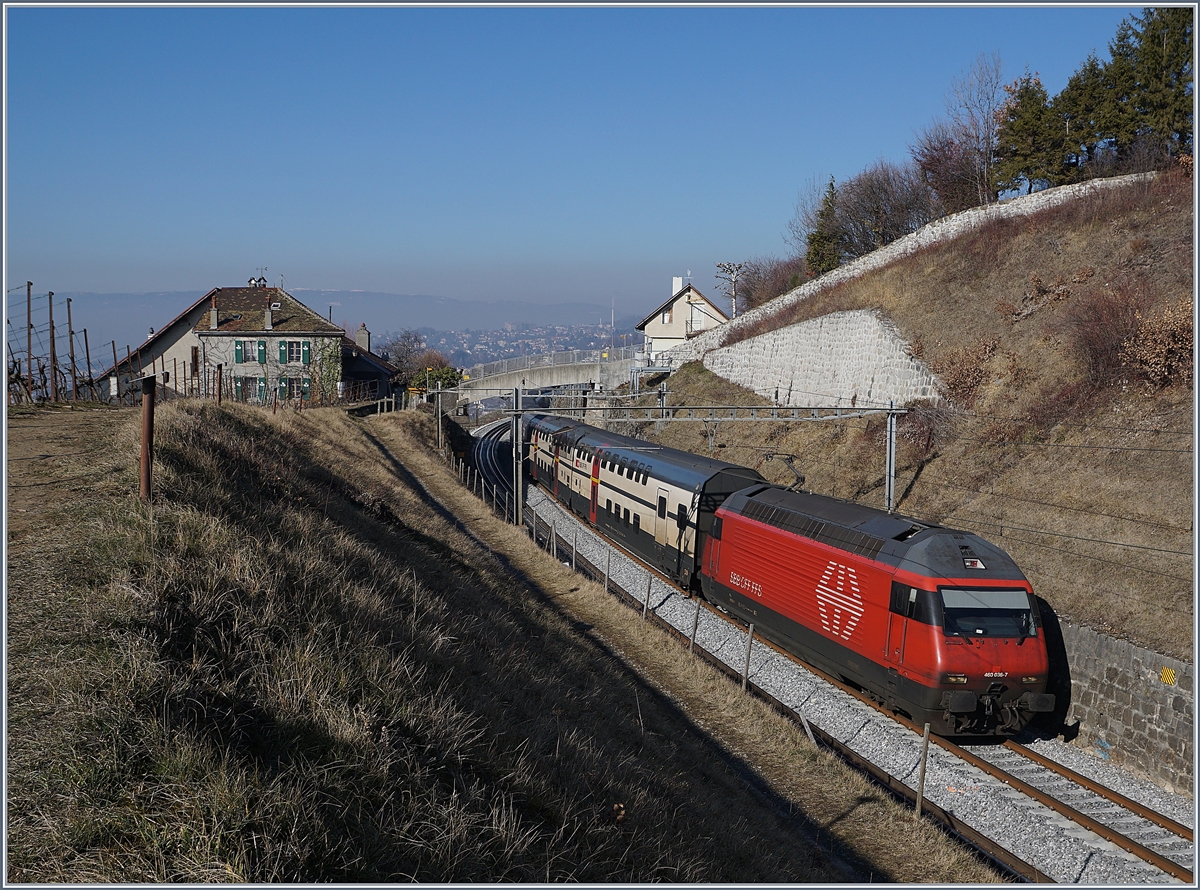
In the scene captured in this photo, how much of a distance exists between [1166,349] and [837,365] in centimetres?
1686

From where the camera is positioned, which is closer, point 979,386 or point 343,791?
point 343,791

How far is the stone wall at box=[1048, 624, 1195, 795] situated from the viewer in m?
13.0

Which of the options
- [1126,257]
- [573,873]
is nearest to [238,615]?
[573,873]

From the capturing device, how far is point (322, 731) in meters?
6.48

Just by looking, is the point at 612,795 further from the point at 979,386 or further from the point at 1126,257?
the point at 1126,257

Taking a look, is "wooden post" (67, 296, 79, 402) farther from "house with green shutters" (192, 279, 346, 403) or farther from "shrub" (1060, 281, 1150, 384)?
"shrub" (1060, 281, 1150, 384)

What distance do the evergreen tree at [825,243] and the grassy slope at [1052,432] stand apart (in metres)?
13.9

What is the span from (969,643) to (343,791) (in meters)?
10.7

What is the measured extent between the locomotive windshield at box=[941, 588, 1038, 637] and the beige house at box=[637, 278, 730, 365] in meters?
66.0

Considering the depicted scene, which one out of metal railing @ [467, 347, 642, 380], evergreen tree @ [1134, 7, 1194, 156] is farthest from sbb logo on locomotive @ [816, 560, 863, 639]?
metal railing @ [467, 347, 642, 380]

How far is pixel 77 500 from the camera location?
9945mm

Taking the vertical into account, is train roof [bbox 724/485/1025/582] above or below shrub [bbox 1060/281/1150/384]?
below

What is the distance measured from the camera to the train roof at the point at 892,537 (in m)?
13.5

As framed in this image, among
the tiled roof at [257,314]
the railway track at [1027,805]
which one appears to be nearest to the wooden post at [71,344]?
the railway track at [1027,805]
